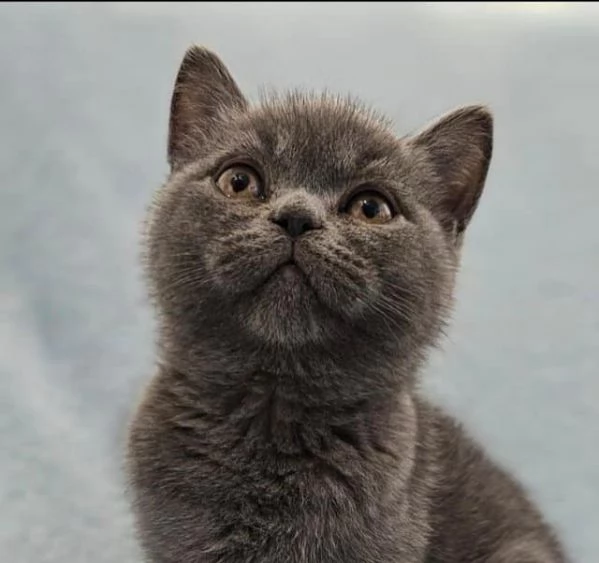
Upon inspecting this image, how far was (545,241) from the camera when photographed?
170 cm

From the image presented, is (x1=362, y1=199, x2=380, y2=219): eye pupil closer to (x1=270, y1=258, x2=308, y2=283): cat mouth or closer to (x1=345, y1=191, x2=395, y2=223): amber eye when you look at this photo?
(x1=345, y1=191, x2=395, y2=223): amber eye

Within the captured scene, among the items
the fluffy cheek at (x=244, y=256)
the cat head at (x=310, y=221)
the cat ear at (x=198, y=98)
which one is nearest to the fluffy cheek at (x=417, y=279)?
the cat head at (x=310, y=221)

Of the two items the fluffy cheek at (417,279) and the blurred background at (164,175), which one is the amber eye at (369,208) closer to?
the fluffy cheek at (417,279)

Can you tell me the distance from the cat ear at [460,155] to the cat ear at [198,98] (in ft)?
0.69

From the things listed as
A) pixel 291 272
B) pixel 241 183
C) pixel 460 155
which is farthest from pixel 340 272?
pixel 460 155

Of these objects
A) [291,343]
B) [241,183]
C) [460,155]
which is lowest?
[291,343]

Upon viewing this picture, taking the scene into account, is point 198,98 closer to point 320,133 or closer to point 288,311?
point 320,133

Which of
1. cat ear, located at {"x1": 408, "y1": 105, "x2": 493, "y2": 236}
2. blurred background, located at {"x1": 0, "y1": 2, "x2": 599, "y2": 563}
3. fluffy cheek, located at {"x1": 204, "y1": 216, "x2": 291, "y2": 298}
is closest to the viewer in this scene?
fluffy cheek, located at {"x1": 204, "y1": 216, "x2": 291, "y2": 298}

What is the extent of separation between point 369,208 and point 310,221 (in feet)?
0.32

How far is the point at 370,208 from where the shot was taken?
988 mm

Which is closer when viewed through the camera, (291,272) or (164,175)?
(291,272)

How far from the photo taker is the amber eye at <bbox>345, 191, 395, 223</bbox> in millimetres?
981

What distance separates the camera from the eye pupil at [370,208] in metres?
0.98

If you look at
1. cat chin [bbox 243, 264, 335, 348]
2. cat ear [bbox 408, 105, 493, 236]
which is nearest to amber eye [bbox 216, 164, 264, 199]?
cat chin [bbox 243, 264, 335, 348]
